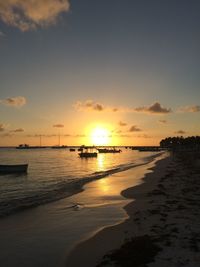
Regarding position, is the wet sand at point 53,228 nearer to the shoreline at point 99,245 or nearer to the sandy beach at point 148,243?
the shoreline at point 99,245

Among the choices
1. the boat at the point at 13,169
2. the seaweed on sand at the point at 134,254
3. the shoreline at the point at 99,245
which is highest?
the boat at the point at 13,169

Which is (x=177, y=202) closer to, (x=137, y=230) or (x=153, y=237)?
(x=137, y=230)

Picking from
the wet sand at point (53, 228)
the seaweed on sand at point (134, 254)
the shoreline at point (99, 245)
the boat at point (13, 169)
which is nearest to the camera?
the seaweed on sand at point (134, 254)

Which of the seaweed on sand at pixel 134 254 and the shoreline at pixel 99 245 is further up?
the seaweed on sand at pixel 134 254

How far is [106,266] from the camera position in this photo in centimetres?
942

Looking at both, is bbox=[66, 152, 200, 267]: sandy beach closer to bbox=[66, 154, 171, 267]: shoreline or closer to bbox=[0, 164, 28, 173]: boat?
bbox=[66, 154, 171, 267]: shoreline

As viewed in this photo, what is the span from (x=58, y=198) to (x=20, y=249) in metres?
13.5

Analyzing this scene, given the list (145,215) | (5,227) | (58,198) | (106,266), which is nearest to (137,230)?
(145,215)

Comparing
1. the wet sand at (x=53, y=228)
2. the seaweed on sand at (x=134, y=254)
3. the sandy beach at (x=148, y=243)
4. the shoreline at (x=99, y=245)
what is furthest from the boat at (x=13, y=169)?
the seaweed on sand at (x=134, y=254)

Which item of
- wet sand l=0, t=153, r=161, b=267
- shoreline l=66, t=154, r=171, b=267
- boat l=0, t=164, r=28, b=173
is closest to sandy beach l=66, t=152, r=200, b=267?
shoreline l=66, t=154, r=171, b=267

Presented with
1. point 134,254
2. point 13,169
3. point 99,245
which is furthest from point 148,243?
point 13,169

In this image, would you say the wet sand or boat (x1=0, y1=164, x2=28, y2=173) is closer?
the wet sand

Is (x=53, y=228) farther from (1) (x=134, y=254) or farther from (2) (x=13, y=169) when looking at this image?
(2) (x=13, y=169)

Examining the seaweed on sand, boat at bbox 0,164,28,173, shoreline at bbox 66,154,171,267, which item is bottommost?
shoreline at bbox 66,154,171,267
